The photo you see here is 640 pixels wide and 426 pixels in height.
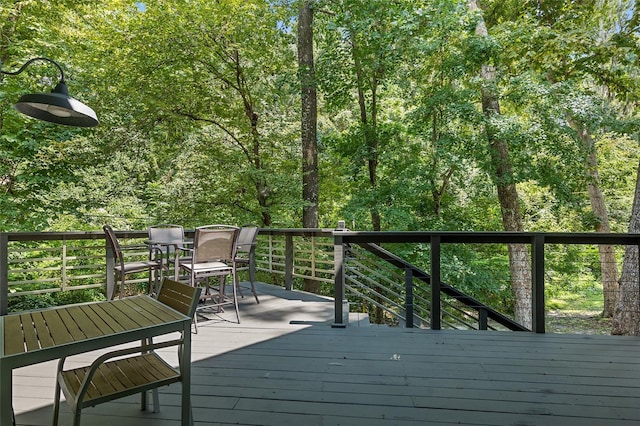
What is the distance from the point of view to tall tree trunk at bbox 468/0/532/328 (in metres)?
7.62

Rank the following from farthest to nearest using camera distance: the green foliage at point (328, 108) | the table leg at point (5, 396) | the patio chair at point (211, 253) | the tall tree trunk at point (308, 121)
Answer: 1. the tall tree trunk at point (308, 121)
2. the green foliage at point (328, 108)
3. the patio chair at point (211, 253)
4. the table leg at point (5, 396)

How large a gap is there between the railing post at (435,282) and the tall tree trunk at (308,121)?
417cm

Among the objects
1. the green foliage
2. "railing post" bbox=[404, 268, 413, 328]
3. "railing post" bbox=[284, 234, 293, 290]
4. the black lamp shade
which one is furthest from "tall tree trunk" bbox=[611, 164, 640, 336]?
the black lamp shade

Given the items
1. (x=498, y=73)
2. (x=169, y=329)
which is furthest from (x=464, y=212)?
(x=169, y=329)

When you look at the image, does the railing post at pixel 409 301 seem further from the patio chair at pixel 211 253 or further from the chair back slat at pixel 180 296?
the chair back slat at pixel 180 296

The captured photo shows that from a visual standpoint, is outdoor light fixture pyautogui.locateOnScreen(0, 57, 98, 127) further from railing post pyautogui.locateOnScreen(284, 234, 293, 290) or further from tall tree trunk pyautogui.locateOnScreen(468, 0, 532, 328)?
tall tree trunk pyautogui.locateOnScreen(468, 0, 532, 328)

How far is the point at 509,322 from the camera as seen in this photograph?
14.4ft

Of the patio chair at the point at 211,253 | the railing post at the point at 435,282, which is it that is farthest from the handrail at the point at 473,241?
the patio chair at the point at 211,253

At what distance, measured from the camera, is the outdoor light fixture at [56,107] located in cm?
210

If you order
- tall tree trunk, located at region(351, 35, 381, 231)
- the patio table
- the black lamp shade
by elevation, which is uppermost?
tall tree trunk, located at region(351, 35, 381, 231)

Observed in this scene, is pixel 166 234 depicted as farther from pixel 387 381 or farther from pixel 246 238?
pixel 387 381

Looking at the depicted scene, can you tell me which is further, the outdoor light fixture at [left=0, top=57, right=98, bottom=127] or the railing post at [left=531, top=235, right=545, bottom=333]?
the railing post at [left=531, top=235, right=545, bottom=333]

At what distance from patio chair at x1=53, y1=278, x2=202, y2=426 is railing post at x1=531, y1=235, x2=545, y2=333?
295 cm

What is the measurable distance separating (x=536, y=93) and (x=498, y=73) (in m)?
0.96
